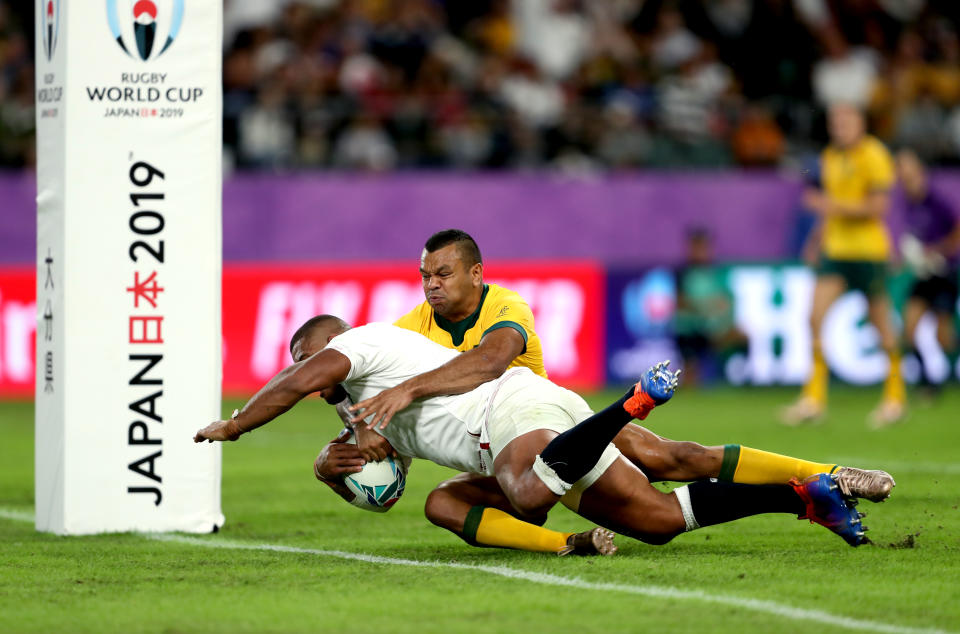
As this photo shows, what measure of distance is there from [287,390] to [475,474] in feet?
3.76

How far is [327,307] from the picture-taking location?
647 inches

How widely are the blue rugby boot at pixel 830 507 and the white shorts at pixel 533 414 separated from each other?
0.84 meters

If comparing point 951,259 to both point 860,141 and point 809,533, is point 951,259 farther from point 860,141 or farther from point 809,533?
point 809,533

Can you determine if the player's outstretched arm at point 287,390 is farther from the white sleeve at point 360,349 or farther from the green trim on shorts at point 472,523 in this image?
the green trim on shorts at point 472,523

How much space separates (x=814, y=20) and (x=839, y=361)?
597 cm

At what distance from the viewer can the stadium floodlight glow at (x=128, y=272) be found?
753cm

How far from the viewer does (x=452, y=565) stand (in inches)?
252

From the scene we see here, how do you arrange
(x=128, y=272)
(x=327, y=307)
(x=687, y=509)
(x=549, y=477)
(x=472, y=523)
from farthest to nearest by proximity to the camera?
(x=327, y=307)
(x=128, y=272)
(x=472, y=523)
(x=687, y=509)
(x=549, y=477)

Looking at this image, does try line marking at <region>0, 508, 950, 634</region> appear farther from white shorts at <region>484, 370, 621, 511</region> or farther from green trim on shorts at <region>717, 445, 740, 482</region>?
green trim on shorts at <region>717, 445, 740, 482</region>

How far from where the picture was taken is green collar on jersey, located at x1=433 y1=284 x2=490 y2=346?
7.21 meters

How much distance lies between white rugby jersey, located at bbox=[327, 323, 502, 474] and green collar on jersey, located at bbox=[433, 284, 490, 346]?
1.61 ft

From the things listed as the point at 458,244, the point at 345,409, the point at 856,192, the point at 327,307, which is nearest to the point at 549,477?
the point at 345,409

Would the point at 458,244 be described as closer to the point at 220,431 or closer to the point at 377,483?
the point at 377,483

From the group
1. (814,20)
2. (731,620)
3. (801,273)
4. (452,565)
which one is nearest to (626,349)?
(801,273)
